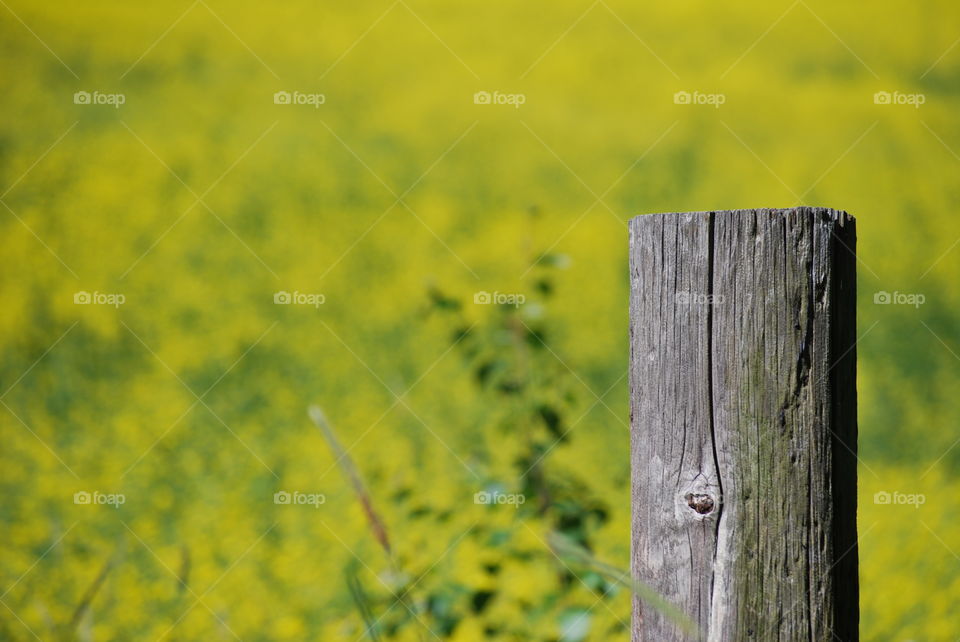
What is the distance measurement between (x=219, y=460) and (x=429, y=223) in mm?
3857

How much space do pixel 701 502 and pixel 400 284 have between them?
6.49 metres

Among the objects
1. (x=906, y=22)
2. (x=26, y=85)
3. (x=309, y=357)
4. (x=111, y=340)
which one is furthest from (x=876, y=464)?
(x=26, y=85)

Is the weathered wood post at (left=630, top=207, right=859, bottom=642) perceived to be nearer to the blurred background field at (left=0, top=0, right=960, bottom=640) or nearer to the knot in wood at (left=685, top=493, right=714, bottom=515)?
the knot in wood at (left=685, top=493, right=714, bottom=515)

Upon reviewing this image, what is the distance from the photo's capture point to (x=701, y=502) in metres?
1.11

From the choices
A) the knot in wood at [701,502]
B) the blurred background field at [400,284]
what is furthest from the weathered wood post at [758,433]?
the blurred background field at [400,284]

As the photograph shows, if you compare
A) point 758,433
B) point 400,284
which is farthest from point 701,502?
point 400,284

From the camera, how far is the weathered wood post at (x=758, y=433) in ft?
3.54

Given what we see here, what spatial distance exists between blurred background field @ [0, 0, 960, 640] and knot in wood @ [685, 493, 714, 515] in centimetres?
61

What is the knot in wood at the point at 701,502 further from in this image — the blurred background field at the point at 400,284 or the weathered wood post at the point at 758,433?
the blurred background field at the point at 400,284

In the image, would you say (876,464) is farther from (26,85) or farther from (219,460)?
(26,85)

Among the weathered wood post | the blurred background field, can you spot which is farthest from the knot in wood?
the blurred background field

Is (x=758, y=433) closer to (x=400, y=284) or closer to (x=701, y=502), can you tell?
(x=701, y=502)

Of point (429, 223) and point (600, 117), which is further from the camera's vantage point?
point (600, 117)

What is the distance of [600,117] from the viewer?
1006 centimetres
